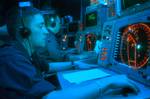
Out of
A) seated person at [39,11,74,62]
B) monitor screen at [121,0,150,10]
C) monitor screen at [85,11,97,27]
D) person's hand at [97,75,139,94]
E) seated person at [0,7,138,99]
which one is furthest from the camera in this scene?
seated person at [39,11,74,62]

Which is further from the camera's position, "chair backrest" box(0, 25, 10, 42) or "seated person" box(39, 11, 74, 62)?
"seated person" box(39, 11, 74, 62)

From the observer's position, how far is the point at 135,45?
144cm

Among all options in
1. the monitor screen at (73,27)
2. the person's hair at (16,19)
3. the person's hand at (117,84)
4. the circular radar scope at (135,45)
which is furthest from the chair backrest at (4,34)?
the monitor screen at (73,27)

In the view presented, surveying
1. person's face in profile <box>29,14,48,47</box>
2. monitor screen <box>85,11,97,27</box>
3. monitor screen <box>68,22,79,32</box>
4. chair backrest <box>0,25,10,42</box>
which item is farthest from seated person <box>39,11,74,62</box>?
chair backrest <box>0,25,10,42</box>

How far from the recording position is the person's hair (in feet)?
3.93

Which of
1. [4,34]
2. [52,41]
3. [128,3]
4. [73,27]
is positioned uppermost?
[128,3]

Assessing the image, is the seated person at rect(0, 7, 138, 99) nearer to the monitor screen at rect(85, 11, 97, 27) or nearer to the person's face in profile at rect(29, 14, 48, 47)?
the person's face in profile at rect(29, 14, 48, 47)

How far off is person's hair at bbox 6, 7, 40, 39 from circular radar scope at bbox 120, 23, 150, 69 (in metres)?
0.66

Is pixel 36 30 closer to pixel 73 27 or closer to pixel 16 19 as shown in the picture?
pixel 16 19

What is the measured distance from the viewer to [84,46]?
3033 millimetres

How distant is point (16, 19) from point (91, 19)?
6.12 feet

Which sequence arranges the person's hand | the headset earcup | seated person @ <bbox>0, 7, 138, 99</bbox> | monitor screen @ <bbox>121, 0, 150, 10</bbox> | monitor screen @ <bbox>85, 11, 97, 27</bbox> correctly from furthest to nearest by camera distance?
1. monitor screen @ <bbox>85, 11, 97, 27</bbox>
2. monitor screen @ <bbox>121, 0, 150, 10</bbox>
3. the headset earcup
4. the person's hand
5. seated person @ <bbox>0, 7, 138, 99</bbox>

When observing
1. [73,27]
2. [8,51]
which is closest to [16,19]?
[8,51]

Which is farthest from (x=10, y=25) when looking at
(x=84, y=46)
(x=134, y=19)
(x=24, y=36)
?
(x=84, y=46)
